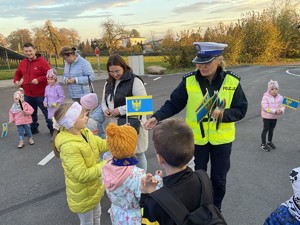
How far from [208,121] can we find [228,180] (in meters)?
1.70

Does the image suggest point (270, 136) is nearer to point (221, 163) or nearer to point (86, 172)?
point (221, 163)

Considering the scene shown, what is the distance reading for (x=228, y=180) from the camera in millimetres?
4020

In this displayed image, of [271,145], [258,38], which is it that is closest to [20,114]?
[271,145]

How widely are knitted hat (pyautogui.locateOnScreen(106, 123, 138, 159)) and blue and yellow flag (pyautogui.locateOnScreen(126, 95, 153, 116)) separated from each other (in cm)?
112

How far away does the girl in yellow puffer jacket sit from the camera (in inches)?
95.0

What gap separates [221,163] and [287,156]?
260 cm

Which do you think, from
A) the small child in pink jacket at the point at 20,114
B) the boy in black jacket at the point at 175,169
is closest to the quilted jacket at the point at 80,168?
the boy in black jacket at the point at 175,169

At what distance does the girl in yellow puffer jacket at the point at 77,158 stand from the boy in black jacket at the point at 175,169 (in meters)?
1.02

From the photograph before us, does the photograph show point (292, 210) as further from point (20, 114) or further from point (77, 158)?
point (20, 114)

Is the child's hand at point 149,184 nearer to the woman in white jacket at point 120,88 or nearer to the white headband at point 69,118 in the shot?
the white headband at point 69,118

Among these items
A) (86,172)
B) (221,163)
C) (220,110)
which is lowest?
(221,163)

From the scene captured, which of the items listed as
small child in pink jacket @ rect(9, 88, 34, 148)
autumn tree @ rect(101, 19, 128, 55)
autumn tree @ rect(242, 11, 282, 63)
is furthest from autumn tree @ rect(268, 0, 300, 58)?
small child in pink jacket @ rect(9, 88, 34, 148)

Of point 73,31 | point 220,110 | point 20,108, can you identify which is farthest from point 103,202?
point 73,31

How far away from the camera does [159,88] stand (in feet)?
40.5
